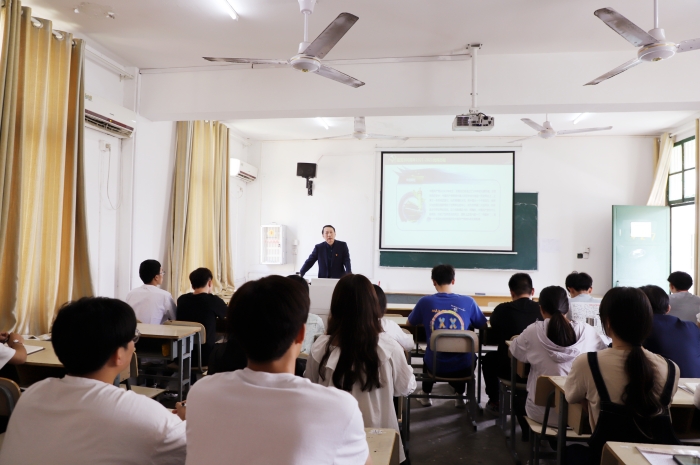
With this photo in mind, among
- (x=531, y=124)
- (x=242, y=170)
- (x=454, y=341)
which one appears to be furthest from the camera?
(x=242, y=170)

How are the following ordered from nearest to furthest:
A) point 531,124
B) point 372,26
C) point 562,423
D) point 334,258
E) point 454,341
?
point 562,423 → point 454,341 → point 372,26 → point 531,124 → point 334,258

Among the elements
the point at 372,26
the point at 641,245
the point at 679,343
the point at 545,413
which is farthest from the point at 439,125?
the point at 545,413

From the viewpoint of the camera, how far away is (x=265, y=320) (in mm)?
1067

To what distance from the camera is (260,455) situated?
3.15ft

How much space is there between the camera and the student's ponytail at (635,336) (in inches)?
66.8

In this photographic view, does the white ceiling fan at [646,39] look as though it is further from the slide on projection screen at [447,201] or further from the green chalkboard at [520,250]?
the green chalkboard at [520,250]

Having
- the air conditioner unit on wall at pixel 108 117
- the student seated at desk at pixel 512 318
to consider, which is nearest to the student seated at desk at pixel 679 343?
the student seated at desk at pixel 512 318

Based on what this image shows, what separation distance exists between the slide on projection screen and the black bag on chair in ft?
19.4

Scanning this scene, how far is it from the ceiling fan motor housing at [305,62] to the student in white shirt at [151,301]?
1969 mm

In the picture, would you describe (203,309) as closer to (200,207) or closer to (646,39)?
(200,207)

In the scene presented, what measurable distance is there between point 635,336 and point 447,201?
234 inches

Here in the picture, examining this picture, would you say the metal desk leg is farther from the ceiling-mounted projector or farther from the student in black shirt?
the ceiling-mounted projector

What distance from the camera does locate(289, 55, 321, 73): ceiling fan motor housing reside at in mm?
3299

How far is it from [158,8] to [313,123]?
3.41 m
